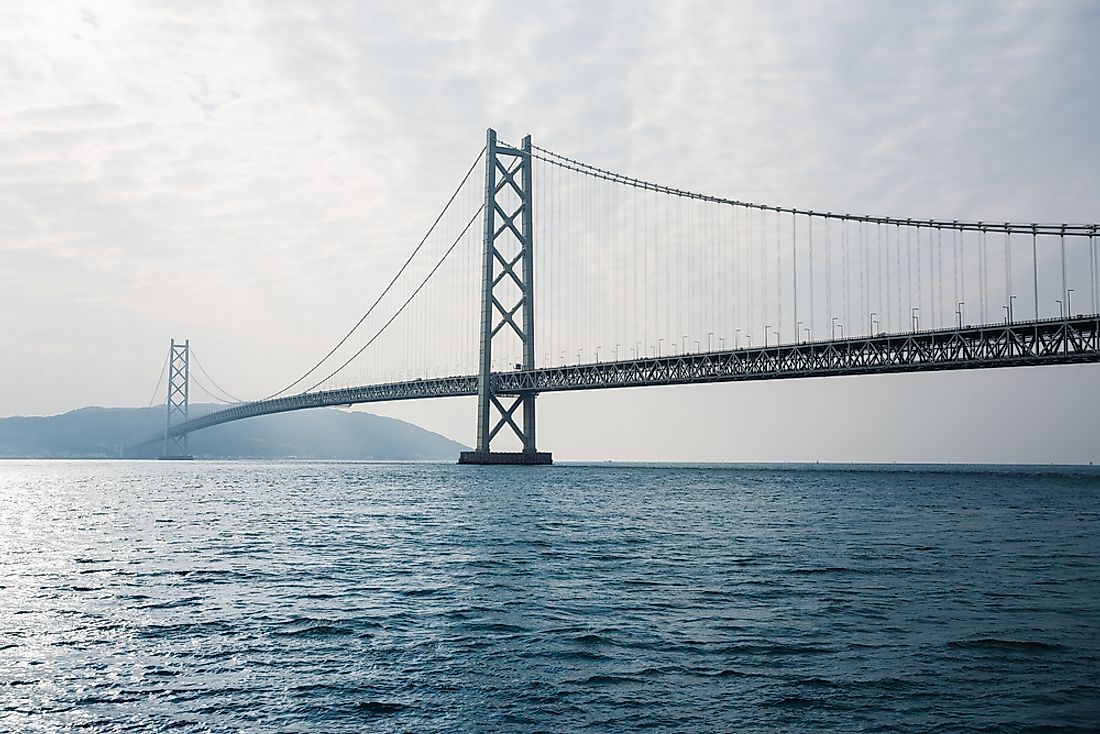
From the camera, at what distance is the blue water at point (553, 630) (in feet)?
30.4

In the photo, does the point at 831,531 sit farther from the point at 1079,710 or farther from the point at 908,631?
the point at 1079,710

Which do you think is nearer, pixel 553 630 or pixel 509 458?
pixel 553 630

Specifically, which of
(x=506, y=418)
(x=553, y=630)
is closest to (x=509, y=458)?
(x=506, y=418)

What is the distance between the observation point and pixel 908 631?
12.7 metres

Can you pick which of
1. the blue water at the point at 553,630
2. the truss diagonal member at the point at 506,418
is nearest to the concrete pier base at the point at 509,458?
the truss diagonal member at the point at 506,418

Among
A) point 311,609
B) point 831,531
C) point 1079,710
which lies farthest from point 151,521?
point 1079,710

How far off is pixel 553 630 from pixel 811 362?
58387 mm

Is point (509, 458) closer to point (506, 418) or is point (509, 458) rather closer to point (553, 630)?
point (506, 418)

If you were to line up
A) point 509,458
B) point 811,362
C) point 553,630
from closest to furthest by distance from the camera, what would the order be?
point 553,630, point 811,362, point 509,458

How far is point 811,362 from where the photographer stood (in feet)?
222

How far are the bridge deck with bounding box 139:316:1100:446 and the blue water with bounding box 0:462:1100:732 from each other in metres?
32.7

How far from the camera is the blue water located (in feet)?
30.4

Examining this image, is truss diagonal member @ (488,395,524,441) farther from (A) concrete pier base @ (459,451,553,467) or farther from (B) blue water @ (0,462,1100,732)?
(B) blue water @ (0,462,1100,732)

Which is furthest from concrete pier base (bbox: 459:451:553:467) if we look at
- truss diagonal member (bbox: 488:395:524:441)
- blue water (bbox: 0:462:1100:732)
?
blue water (bbox: 0:462:1100:732)
